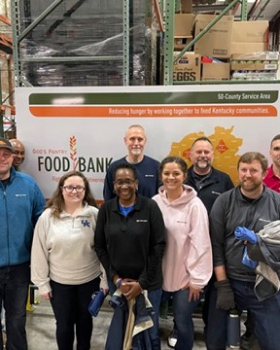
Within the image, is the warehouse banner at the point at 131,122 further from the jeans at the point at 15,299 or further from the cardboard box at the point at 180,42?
the cardboard box at the point at 180,42

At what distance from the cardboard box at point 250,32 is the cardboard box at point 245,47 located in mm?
78

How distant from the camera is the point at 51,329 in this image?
268 cm

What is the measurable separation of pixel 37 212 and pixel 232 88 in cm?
170

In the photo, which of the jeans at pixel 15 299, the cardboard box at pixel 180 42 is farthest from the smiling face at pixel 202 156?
the cardboard box at pixel 180 42

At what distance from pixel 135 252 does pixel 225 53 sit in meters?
2.36

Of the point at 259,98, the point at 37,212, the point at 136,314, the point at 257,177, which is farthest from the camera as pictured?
the point at 259,98

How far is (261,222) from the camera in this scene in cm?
174

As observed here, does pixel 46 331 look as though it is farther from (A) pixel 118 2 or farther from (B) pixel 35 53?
(A) pixel 118 2

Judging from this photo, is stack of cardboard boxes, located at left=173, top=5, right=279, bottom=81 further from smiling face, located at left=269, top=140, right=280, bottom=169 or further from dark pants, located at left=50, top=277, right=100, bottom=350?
dark pants, located at left=50, top=277, right=100, bottom=350

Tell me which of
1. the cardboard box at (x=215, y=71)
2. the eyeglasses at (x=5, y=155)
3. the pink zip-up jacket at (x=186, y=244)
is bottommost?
the pink zip-up jacket at (x=186, y=244)

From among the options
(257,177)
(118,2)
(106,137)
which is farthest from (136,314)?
(118,2)

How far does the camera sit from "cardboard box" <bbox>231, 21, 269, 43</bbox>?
3.34m

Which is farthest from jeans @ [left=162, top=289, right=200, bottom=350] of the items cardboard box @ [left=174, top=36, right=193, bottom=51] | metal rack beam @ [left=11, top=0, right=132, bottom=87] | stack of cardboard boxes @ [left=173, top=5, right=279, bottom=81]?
cardboard box @ [left=174, top=36, right=193, bottom=51]

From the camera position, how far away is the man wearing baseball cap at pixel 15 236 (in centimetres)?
194
